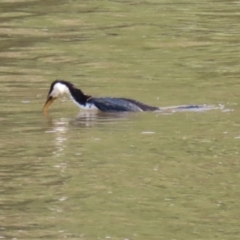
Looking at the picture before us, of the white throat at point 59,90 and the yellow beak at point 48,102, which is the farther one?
the white throat at point 59,90

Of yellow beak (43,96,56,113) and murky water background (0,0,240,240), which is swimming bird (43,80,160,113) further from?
murky water background (0,0,240,240)

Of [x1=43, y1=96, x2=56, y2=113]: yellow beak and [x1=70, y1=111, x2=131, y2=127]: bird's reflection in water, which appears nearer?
[x1=70, y1=111, x2=131, y2=127]: bird's reflection in water

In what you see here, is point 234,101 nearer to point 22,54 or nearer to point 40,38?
point 22,54

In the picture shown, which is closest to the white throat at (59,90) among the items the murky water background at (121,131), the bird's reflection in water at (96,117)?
the murky water background at (121,131)

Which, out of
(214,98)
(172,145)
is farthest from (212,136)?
(214,98)

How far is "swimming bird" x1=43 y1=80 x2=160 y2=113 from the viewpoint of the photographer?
15.6 m

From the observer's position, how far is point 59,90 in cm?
1638

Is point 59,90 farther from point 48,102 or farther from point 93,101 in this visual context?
point 93,101

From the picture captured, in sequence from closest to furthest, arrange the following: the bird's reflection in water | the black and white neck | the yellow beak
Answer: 1. the bird's reflection in water
2. the yellow beak
3. the black and white neck

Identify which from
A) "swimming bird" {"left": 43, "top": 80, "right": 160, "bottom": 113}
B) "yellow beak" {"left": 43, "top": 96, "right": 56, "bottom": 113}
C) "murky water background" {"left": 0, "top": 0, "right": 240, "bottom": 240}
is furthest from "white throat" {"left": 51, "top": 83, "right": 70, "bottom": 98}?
"murky water background" {"left": 0, "top": 0, "right": 240, "bottom": 240}

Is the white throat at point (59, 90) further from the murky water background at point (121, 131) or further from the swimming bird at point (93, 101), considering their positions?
the murky water background at point (121, 131)

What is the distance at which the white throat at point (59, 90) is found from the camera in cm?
1626

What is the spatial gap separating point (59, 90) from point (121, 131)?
96.4 inches

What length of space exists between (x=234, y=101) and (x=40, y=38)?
773 centimetres
